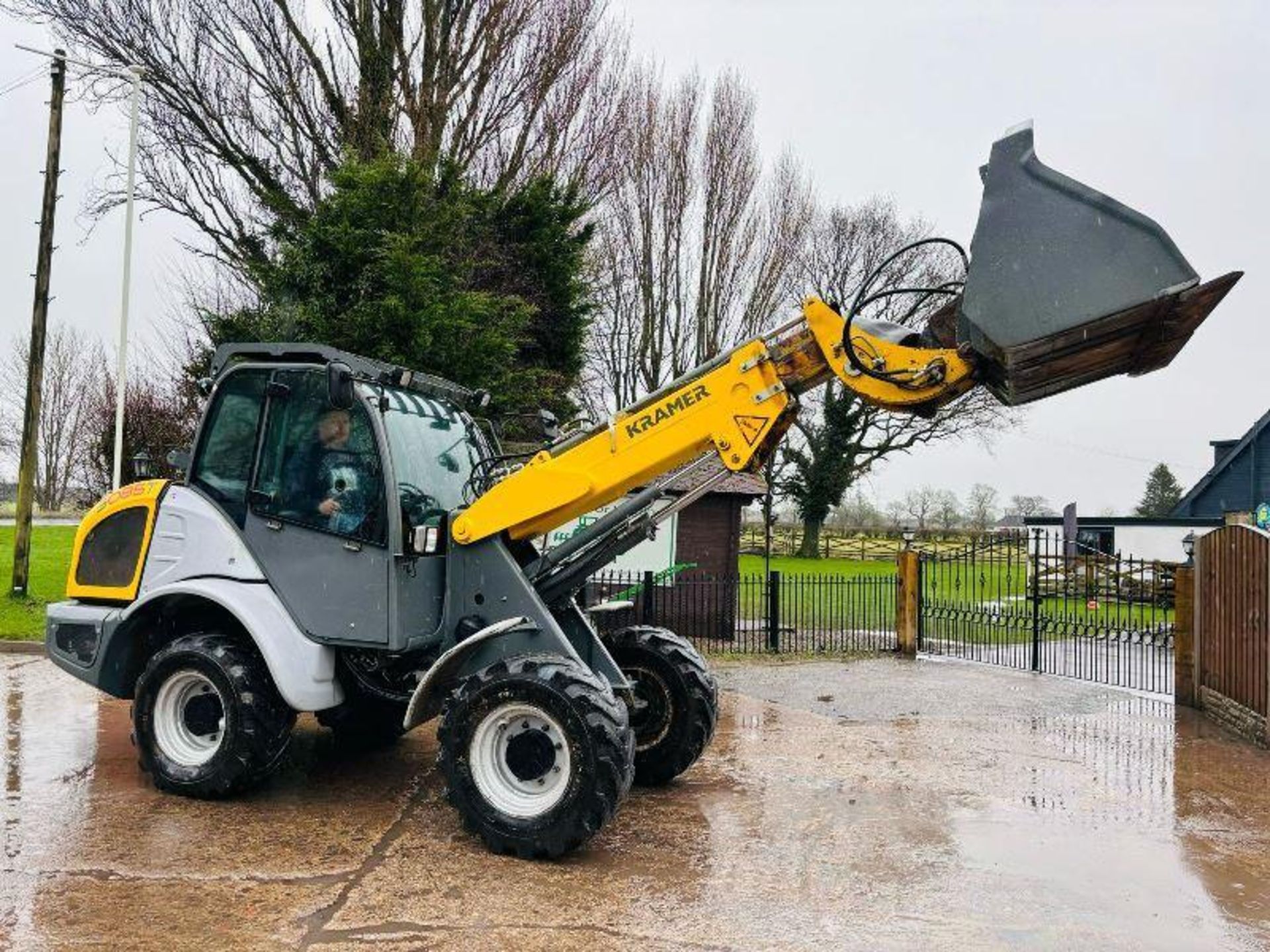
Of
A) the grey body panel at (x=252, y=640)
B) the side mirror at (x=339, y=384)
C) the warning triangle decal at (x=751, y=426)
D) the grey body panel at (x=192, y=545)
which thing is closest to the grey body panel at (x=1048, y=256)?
the warning triangle decal at (x=751, y=426)

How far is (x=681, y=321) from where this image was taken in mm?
29391

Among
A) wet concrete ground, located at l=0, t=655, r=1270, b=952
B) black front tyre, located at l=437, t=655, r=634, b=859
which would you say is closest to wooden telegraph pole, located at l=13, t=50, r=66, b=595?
wet concrete ground, located at l=0, t=655, r=1270, b=952

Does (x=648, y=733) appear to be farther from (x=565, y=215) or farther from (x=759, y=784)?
(x=565, y=215)

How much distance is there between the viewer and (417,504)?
21.0 feet

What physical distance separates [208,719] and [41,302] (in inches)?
423

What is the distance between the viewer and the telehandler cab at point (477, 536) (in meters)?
5.10

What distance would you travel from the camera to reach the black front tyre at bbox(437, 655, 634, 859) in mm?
5301

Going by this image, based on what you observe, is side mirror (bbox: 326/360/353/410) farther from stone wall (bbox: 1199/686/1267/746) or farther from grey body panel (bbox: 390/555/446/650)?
stone wall (bbox: 1199/686/1267/746)

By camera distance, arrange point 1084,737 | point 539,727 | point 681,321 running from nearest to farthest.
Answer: point 539,727
point 1084,737
point 681,321

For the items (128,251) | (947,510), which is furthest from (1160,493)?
(128,251)

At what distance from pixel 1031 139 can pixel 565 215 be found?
1419 centimetres

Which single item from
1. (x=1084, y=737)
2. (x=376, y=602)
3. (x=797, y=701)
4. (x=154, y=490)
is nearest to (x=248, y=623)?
(x=376, y=602)

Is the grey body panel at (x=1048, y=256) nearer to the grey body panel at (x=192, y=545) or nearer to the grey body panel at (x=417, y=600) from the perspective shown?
the grey body panel at (x=417, y=600)

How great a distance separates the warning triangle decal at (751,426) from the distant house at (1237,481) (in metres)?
29.6
